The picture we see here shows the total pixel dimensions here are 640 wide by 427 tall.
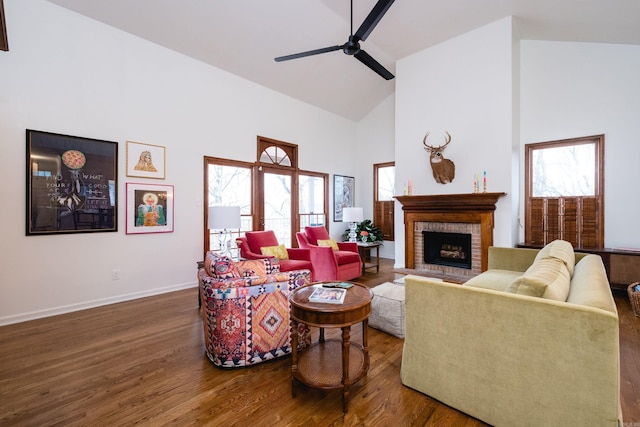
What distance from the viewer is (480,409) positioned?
→ 1615mm

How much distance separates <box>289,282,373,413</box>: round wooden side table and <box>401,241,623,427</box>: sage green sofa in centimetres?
32

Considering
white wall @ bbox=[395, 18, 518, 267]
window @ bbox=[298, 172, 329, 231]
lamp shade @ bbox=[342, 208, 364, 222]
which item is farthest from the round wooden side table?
window @ bbox=[298, 172, 329, 231]

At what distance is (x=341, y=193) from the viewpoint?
7.03m

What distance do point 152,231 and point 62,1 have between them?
2.91 m

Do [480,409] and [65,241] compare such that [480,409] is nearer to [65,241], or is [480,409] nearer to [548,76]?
[65,241]

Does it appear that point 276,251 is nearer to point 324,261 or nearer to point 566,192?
point 324,261

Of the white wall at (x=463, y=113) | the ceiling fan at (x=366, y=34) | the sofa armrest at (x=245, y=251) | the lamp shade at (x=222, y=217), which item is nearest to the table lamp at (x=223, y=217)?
the lamp shade at (x=222, y=217)

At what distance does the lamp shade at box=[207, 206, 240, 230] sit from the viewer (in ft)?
12.5

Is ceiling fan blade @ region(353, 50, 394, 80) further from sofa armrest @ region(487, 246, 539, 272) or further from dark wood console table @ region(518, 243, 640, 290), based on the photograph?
dark wood console table @ region(518, 243, 640, 290)

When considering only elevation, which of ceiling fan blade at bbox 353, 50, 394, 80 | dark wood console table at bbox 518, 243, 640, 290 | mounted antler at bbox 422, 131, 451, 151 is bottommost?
dark wood console table at bbox 518, 243, 640, 290

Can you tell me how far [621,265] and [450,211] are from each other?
7.33 feet

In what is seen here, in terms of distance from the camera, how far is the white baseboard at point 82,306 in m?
3.10

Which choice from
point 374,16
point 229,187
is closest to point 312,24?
point 374,16

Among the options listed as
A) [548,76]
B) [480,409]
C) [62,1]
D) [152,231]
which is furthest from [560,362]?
Result: [62,1]
